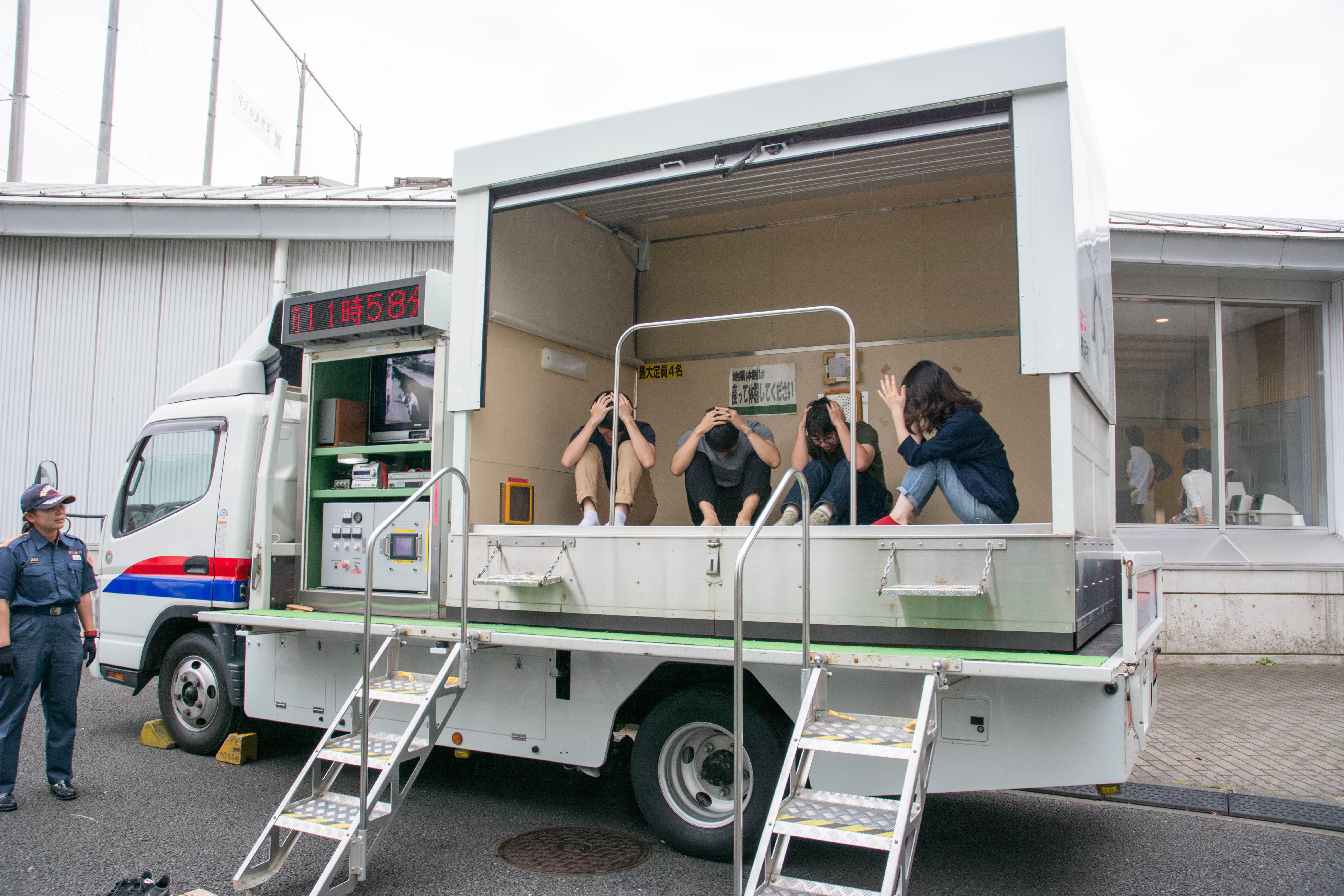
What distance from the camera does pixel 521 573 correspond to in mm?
4332

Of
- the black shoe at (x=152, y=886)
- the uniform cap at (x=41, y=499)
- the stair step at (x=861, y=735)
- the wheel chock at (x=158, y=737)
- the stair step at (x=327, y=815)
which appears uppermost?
the uniform cap at (x=41, y=499)

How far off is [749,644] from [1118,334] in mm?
8254

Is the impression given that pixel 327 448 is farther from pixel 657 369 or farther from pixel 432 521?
pixel 657 369

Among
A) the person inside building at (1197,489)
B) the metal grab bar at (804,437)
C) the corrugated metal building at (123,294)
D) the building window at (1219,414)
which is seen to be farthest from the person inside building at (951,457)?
the corrugated metal building at (123,294)

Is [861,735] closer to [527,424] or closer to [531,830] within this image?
[531,830]

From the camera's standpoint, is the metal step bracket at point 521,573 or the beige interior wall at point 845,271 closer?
the metal step bracket at point 521,573

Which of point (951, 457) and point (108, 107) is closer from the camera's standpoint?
point (951, 457)

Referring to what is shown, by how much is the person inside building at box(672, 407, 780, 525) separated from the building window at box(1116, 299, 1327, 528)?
583 centimetres

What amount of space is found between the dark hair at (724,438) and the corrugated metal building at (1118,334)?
149 inches

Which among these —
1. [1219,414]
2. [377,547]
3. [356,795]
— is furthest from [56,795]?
[1219,414]

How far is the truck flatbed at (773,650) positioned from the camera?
3014 mm

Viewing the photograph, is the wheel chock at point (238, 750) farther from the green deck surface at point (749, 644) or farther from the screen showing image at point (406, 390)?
the screen showing image at point (406, 390)

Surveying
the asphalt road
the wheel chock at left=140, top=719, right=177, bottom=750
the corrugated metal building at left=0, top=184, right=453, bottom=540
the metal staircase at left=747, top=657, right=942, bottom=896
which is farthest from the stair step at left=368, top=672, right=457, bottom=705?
the corrugated metal building at left=0, top=184, right=453, bottom=540

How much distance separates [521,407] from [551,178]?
4.60ft
